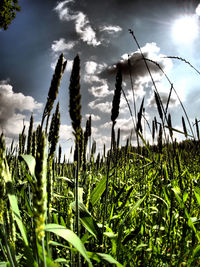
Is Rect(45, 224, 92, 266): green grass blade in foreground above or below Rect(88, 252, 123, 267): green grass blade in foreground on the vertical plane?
above

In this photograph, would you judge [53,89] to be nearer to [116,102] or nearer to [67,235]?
[116,102]

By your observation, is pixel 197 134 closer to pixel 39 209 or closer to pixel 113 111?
pixel 113 111

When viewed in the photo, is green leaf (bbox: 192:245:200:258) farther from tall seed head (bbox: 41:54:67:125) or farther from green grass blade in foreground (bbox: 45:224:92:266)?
tall seed head (bbox: 41:54:67:125)

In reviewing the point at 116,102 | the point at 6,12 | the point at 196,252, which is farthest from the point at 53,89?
the point at 6,12

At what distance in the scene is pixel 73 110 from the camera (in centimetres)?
84

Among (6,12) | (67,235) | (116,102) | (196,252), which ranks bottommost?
(196,252)

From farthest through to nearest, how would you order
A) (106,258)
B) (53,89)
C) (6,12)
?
(6,12) < (53,89) < (106,258)

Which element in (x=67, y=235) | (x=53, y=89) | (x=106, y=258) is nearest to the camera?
(x=67, y=235)

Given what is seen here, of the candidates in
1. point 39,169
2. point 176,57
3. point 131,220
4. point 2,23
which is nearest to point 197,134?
point 176,57

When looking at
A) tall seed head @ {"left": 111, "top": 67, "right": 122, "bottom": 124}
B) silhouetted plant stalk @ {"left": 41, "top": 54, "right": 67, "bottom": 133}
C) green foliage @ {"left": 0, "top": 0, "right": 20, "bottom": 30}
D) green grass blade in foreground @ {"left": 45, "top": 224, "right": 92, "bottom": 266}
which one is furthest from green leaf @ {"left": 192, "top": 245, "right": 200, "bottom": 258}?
green foliage @ {"left": 0, "top": 0, "right": 20, "bottom": 30}

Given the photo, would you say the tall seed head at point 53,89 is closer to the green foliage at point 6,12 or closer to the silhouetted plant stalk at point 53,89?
the silhouetted plant stalk at point 53,89

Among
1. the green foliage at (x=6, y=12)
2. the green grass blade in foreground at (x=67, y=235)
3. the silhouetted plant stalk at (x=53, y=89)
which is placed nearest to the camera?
the green grass blade in foreground at (x=67, y=235)

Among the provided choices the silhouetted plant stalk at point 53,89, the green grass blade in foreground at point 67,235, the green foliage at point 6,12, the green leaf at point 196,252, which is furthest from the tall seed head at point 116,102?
the green foliage at point 6,12

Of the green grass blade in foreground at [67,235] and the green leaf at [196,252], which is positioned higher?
the green grass blade in foreground at [67,235]
